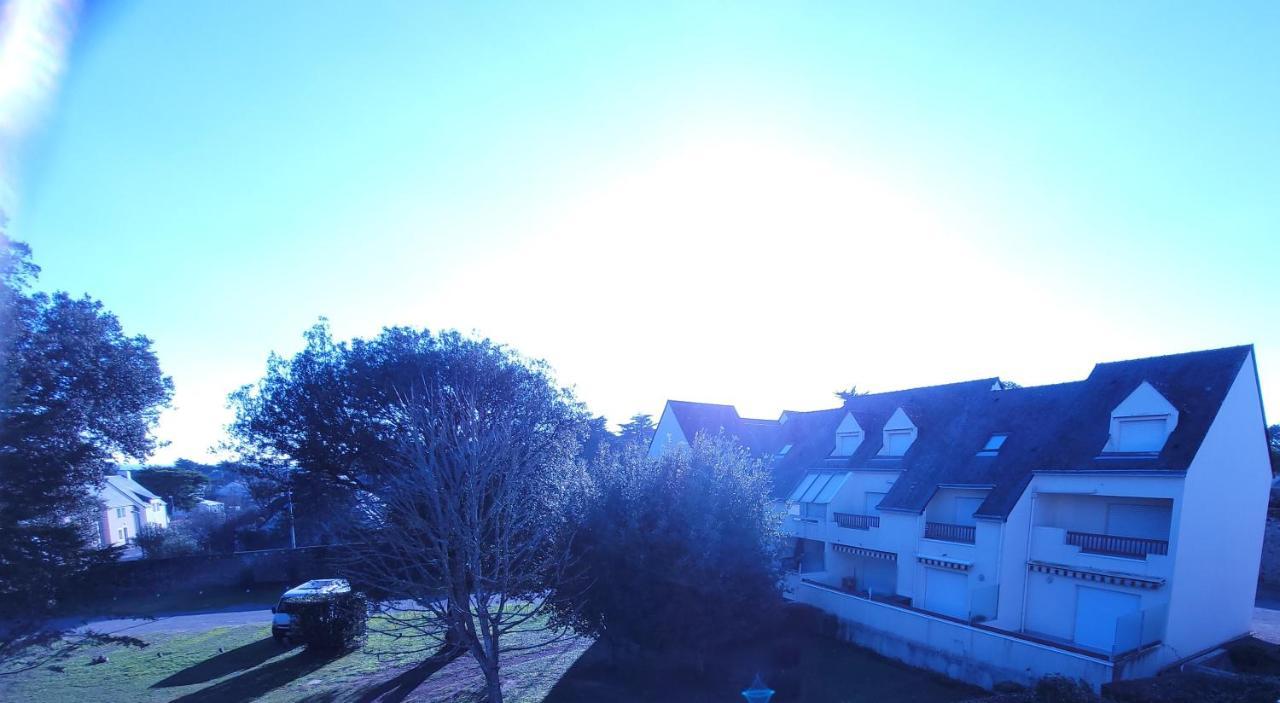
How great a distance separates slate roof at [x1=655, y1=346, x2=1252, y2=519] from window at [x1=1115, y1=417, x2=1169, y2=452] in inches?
12.8

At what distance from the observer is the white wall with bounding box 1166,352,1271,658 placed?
15.5 m

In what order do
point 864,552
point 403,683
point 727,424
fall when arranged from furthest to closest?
point 727,424, point 864,552, point 403,683

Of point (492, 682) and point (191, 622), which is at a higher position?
point (492, 682)

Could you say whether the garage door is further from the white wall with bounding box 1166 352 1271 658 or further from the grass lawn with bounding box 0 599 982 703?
the white wall with bounding box 1166 352 1271 658

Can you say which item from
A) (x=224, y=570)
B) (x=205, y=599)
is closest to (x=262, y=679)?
(x=205, y=599)

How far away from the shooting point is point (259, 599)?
3028 centimetres

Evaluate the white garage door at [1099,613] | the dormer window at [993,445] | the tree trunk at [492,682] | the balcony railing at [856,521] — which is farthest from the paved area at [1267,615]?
the tree trunk at [492,682]

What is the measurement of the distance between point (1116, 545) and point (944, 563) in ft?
15.7

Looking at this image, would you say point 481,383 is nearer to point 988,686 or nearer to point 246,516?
point 988,686

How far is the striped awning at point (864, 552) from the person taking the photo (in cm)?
2180

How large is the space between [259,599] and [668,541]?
27.3 meters

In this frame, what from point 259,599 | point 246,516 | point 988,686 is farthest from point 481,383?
point 246,516

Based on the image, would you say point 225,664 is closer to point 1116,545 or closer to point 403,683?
point 403,683

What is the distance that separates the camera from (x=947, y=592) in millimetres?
19781
